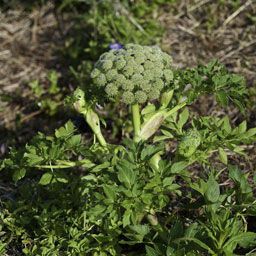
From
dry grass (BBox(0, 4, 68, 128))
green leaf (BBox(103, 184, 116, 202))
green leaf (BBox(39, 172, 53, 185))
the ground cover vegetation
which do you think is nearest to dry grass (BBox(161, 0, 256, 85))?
the ground cover vegetation

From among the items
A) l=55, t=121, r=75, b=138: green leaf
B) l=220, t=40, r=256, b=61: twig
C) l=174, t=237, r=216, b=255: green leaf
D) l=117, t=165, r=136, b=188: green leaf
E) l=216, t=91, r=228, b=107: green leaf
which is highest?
l=216, t=91, r=228, b=107: green leaf

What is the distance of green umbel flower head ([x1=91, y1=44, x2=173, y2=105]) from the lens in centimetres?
251

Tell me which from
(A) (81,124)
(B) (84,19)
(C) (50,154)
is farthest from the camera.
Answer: (B) (84,19)

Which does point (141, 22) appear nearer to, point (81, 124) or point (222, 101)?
point (81, 124)

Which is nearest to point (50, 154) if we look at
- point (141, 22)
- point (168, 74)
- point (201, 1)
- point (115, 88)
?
point (115, 88)

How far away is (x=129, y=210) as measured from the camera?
230 centimetres

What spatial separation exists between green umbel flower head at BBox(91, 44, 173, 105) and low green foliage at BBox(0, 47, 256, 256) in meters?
0.11

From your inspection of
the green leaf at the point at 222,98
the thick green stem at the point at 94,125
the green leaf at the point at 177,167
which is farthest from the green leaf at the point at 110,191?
the green leaf at the point at 222,98

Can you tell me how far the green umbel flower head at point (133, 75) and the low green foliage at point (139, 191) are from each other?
114mm

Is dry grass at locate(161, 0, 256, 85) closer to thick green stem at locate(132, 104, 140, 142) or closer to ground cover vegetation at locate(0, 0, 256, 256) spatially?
ground cover vegetation at locate(0, 0, 256, 256)

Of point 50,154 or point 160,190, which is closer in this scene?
point 160,190

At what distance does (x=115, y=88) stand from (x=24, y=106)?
183 centimetres

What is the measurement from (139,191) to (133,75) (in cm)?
55

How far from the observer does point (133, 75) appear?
251cm
